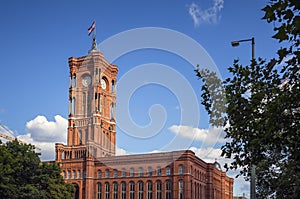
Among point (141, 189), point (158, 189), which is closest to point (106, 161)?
point (141, 189)

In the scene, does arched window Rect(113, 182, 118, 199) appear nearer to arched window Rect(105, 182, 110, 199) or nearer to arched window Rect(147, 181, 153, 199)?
arched window Rect(105, 182, 110, 199)

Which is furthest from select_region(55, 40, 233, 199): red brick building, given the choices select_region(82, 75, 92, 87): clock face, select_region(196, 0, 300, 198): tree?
select_region(196, 0, 300, 198): tree

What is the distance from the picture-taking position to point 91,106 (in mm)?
113625

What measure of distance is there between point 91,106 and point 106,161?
64.9ft

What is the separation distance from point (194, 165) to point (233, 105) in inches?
3271

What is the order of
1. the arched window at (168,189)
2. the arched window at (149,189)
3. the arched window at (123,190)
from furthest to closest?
the arched window at (123,190), the arched window at (149,189), the arched window at (168,189)

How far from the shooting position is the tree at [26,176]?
2061 inches

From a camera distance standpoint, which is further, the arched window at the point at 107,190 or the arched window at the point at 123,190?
the arched window at the point at 107,190

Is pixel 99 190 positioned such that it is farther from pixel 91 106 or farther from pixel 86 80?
pixel 86 80

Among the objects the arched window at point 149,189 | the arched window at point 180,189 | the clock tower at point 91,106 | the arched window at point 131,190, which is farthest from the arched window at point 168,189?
the clock tower at point 91,106

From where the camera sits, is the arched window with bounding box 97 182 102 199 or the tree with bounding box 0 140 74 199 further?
the arched window with bounding box 97 182 102 199

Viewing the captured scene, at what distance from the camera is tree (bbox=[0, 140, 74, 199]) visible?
5234 cm

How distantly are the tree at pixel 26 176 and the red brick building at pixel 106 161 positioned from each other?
3066cm

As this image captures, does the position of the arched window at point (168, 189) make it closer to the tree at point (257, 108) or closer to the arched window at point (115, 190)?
the arched window at point (115, 190)
